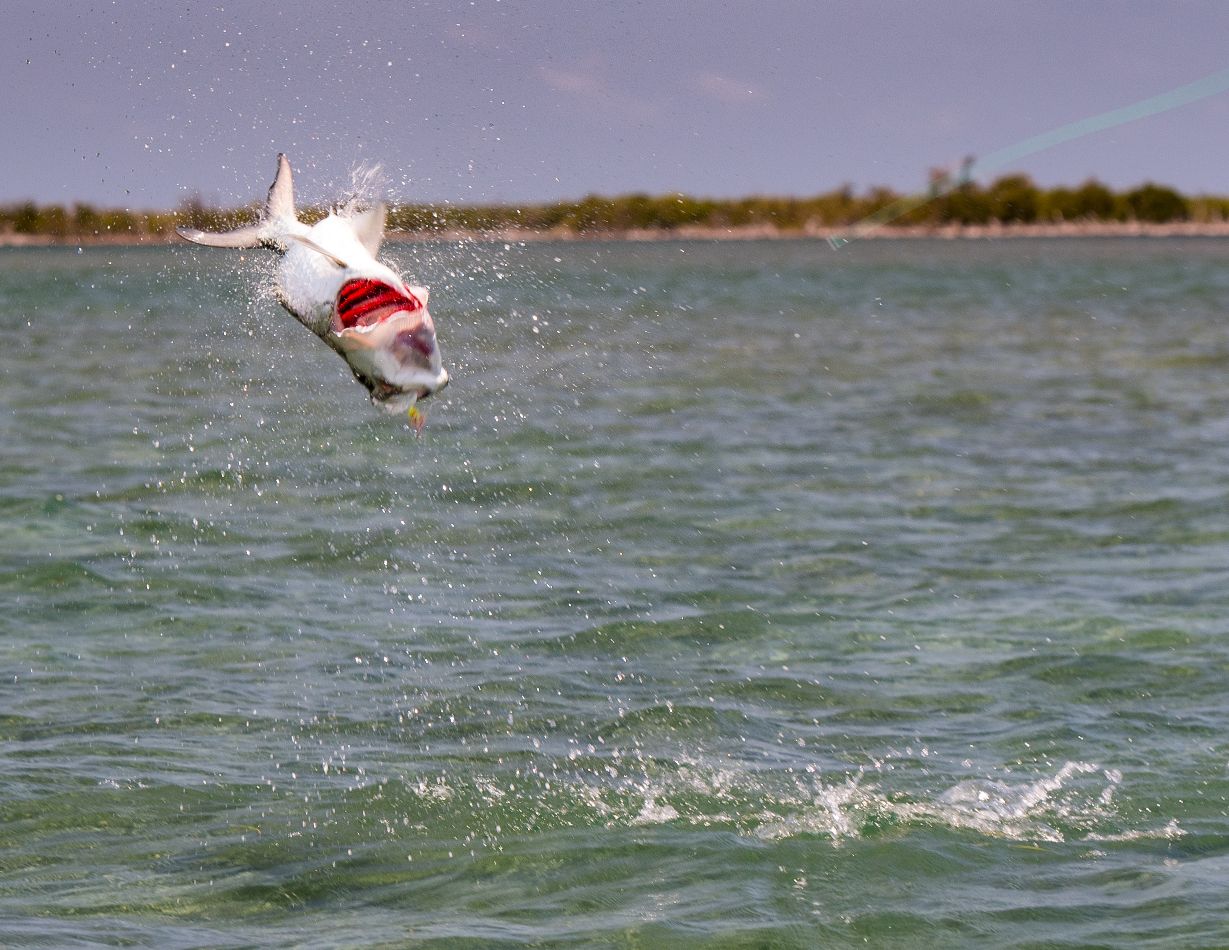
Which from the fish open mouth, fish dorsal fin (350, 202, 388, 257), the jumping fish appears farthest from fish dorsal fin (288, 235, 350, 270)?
fish dorsal fin (350, 202, 388, 257)

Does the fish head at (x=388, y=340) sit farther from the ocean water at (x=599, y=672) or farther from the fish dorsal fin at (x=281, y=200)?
the ocean water at (x=599, y=672)

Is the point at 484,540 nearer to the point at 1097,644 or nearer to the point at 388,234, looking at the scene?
the point at 1097,644

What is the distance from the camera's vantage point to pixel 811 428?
21859mm

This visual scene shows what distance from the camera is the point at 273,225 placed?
7.06m

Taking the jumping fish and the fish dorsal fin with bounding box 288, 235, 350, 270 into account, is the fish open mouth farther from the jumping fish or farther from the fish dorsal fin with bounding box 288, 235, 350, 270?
the fish dorsal fin with bounding box 288, 235, 350, 270

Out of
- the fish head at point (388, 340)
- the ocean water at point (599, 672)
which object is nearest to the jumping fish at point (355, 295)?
the fish head at point (388, 340)

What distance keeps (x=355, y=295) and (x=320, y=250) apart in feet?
0.96

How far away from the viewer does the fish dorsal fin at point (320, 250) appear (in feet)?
22.0

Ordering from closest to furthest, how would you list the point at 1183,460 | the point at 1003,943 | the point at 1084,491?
the point at 1003,943, the point at 1084,491, the point at 1183,460

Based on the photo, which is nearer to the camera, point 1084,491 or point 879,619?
point 879,619

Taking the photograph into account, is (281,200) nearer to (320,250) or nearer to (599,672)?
(320,250)

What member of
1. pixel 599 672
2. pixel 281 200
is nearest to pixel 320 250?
pixel 281 200

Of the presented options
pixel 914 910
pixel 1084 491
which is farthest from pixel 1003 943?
pixel 1084 491

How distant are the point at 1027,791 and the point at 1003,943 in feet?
5.64
